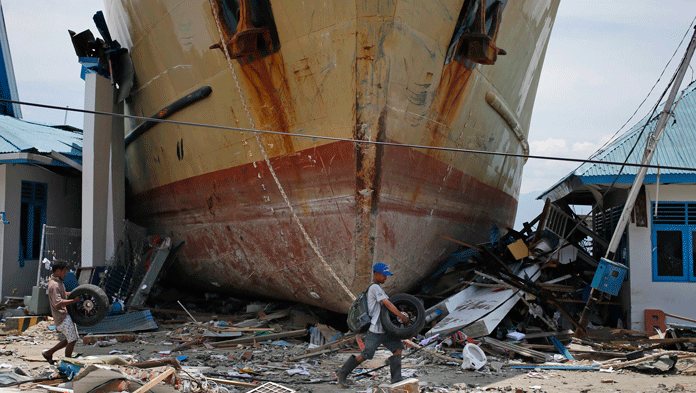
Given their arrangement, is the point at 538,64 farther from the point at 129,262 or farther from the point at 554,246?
the point at 129,262

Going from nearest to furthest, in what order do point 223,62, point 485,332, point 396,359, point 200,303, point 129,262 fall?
point 396,359 → point 485,332 → point 223,62 → point 129,262 → point 200,303

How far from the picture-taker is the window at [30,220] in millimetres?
9484

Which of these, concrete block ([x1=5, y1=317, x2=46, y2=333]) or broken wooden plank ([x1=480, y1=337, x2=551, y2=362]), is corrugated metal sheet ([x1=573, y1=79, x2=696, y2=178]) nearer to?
broken wooden plank ([x1=480, y1=337, x2=551, y2=362])

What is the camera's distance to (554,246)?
25.6ft

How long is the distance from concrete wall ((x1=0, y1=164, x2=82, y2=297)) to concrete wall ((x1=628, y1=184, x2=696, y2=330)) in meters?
9.60

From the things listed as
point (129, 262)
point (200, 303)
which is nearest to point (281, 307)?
point (200, 303)

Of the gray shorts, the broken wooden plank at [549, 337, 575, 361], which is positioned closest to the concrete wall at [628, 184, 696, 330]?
the broken wooden plank at [549, 337, 575, 361]

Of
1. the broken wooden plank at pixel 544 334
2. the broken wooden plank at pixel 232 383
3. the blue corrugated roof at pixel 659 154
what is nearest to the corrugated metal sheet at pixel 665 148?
the blue corrugated roof at pixel 659 154

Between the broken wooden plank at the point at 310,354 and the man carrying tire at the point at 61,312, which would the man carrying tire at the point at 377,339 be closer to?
the broken wooden plank at the point at 310,354

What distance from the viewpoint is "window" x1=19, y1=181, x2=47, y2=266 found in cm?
Answer: 948

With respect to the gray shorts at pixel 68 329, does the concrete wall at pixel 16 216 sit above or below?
above

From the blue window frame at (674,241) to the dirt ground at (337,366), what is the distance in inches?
104

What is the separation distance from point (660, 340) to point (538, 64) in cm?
500

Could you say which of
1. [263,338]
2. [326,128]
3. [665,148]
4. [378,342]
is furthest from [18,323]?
[665,148]
